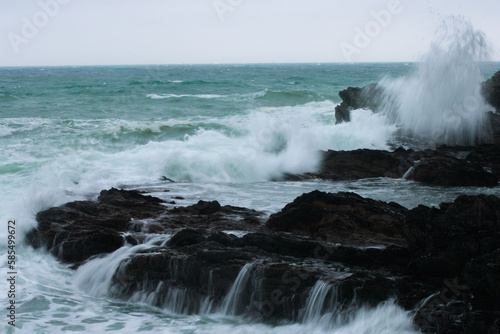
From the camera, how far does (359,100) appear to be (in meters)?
18.0

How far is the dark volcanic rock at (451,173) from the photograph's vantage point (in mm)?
9609

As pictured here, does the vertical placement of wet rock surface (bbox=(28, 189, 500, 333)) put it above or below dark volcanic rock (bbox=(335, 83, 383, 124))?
below

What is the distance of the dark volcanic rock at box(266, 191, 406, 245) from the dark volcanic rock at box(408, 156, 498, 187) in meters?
2.90

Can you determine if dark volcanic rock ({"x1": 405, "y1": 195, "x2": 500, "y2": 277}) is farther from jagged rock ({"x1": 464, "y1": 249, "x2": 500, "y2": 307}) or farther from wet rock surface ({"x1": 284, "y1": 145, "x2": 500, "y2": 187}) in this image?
wet rock surface ({"x1": 284, "y1": 145, "x2": 500, "y2": 187})

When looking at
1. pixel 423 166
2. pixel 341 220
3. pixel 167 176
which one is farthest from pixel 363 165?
pixel 341 220

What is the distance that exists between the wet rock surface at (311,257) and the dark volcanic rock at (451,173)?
271 centimetres

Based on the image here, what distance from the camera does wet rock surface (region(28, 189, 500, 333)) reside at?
4625 mm

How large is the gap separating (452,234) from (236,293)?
217 centimetres

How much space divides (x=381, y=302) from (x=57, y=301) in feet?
11.2

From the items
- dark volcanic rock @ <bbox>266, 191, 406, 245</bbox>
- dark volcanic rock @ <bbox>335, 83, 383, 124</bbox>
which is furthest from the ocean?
dark volcanic rock @ <bbox>266, 191, 406, 245</bbox>

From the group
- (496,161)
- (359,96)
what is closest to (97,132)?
(359,96)

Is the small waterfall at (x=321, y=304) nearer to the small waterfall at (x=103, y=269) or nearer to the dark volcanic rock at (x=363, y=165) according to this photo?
the small waterfall at (x=103, y=269)

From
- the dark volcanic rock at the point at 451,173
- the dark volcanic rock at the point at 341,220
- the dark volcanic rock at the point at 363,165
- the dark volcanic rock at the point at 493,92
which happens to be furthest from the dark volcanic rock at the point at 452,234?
the dark volcanic rock at the point at 493,92

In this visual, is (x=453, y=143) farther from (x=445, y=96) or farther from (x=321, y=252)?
(x=321, y=252)
